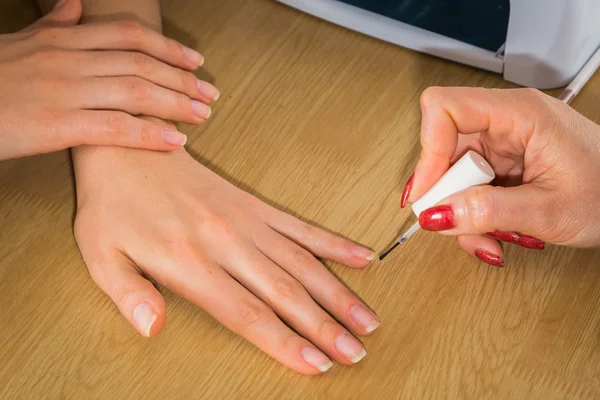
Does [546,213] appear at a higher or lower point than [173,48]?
higher

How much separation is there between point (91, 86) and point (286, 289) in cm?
27

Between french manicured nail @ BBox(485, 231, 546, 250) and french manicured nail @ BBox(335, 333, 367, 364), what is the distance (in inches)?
6.0

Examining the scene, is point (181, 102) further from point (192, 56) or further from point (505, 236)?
point (505, 236)

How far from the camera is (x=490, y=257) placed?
2.12 ft

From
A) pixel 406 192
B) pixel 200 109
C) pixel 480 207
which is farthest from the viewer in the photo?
pixel 200 109

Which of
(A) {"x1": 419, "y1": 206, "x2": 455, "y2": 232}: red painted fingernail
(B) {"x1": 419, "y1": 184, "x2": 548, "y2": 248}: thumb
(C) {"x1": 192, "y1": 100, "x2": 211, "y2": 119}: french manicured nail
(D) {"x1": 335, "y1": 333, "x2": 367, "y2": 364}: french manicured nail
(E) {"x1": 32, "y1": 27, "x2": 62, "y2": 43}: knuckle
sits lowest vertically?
(D) {"x1": 335, "y1": 333, "x2": 367, "y2": 364}: french manicured nail

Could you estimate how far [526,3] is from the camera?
659 mm

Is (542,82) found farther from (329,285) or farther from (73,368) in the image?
(73,368)

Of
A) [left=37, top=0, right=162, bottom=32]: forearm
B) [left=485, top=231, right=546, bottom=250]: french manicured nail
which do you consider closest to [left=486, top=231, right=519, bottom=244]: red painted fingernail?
[left=485, top=231, right=546, bottom=250]: french manicured nail

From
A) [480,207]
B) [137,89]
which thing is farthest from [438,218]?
[137,89]

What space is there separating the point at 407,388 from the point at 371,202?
7.1 inches

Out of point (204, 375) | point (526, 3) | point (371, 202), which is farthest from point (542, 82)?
point (204, 375)

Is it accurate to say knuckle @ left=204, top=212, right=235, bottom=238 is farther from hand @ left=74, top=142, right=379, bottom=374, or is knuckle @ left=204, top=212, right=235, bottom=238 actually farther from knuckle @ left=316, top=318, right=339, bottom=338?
knuckle @ left=316, top=318, right=339, bottom=338

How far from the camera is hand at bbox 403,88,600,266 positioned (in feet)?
A: 1.80
